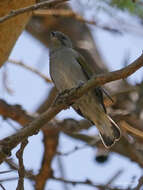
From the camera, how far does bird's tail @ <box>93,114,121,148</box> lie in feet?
12.6

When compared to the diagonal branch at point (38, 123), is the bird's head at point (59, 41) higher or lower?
lower

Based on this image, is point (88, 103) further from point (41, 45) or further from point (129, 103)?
point (41, 45)

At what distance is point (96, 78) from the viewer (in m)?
2.50

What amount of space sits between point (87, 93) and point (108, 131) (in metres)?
0.38

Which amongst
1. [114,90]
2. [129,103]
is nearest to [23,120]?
[114,90]

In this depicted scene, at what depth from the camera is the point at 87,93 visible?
12.8 ft

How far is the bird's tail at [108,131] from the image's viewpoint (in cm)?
384

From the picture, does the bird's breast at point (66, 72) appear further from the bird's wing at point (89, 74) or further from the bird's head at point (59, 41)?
the bird's head at point (59, 41)

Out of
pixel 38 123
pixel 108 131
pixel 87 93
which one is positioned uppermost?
pixel 38 123

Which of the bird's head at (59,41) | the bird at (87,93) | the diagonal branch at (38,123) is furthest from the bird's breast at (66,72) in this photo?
the diagonal branch at (38,123)

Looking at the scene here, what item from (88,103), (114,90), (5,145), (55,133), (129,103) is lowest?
(129,103)

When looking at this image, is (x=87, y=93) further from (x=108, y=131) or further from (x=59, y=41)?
(x=59, y=41)

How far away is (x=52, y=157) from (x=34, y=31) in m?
2.64

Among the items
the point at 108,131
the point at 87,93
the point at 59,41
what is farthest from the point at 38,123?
the point at 59,41
